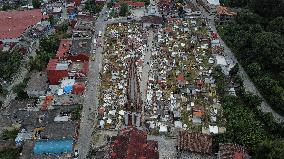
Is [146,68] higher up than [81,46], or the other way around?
[81,46]

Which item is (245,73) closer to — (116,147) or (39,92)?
(116,147)

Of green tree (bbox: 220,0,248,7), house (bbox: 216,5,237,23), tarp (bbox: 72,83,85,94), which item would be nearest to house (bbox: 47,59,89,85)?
tarp (bbox: 72,83,85,94)

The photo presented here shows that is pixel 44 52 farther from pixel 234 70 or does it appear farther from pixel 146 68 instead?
pixel 234 70

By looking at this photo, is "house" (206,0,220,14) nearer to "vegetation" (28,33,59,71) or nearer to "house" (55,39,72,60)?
"house" (55,39,72,60)

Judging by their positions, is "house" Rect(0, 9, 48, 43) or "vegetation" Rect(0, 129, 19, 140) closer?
"vegetation" Rect(0, 129, 19, 140)

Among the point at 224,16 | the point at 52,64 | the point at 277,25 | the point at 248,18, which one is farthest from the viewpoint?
the point at 224,16

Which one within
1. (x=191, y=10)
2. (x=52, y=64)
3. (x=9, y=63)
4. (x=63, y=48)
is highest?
(x=52, y=64)

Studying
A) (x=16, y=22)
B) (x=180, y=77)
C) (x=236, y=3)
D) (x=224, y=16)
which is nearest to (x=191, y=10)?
(x=224, y=16)

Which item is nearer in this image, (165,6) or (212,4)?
(212,4)
